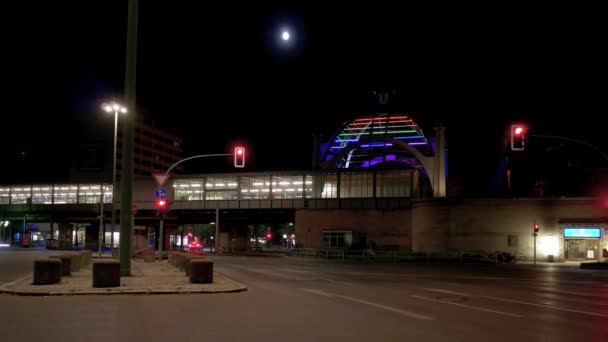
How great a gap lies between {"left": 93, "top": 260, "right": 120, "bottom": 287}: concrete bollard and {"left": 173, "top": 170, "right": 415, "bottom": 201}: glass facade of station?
60149 mm

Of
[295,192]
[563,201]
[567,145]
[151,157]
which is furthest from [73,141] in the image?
[563,201]

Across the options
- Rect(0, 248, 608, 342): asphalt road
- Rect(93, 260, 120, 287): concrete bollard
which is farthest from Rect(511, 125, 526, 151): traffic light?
Rect(93, 260, 120, 287): concrete bollard

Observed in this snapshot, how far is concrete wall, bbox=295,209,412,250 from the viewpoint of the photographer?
231 feet

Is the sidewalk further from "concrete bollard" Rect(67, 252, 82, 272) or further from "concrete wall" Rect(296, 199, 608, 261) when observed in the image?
"concrete wall" Rect(296, 199, 608, 261)

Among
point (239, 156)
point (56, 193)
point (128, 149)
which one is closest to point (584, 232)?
point (239, 156)

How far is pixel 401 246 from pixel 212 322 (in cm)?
5985

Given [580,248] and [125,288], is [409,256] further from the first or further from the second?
[125,288]

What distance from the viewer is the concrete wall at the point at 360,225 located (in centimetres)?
7038

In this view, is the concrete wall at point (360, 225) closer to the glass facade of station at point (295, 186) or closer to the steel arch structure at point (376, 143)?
the glass facade of station at point (295, 186)

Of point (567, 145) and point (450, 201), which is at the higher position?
point (567, 145)

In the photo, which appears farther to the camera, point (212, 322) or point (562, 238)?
point (562, 238)

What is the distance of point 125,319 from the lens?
11.8 meters

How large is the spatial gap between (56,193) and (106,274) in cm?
7993

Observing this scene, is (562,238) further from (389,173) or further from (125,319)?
(125,319)
